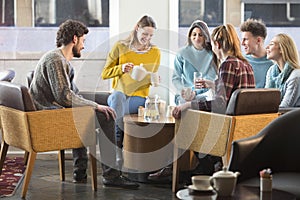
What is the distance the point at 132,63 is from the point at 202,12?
1501 millimetres

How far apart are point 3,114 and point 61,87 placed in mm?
558

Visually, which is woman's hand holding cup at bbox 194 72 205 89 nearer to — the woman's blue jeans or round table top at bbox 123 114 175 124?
round table top at bbox 123 114 175 124

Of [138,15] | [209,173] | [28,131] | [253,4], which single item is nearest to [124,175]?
[209,173]

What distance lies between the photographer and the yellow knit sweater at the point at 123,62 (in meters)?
6.53

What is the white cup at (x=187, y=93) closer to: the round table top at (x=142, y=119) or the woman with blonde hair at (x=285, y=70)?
the round table top at (x=142, y=119)

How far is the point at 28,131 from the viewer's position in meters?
5.43

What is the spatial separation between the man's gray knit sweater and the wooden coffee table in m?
0.45

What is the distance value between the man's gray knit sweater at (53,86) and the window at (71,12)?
77.2 inches

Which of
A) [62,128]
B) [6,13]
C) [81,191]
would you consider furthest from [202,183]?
[6,13]

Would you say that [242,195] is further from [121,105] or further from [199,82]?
[121,105]

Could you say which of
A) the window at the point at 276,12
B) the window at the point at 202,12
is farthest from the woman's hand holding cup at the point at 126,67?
the window at the point at 276,12

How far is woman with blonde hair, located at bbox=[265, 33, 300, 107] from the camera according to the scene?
5.89 metres

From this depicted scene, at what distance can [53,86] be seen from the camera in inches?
223

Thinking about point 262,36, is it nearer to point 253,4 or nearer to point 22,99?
point 253,4
